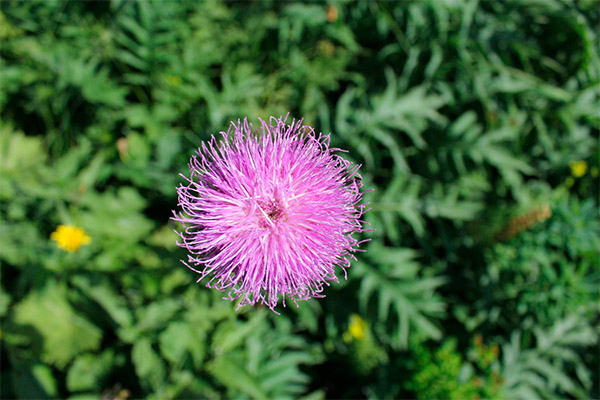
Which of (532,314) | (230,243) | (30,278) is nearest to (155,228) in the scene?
(30,278)

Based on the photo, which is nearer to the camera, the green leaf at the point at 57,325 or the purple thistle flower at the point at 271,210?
the purple thistle flower at the point at 271,210

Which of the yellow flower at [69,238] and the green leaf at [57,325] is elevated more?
the yellow flower at [69,238]

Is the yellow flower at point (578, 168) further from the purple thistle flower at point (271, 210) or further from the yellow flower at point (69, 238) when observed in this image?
the yellow flower at point (69, 238)

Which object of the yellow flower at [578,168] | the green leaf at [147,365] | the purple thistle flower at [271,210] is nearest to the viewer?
the purple thistle flower at [271,210]

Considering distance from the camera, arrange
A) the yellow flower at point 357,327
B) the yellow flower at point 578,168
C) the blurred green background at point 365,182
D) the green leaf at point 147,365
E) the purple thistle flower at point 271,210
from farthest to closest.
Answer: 1. the yellow flower at point 578,168
2. the yellow flower at point 357,327
3. the blurred green background at point 365,182
4. the green leaf at point 147,365
5. the purple thistle flower at point 271,210

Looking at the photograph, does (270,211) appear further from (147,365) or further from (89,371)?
(89,371)

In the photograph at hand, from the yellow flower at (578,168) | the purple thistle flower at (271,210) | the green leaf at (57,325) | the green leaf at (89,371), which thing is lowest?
the green leaf at (89,371)

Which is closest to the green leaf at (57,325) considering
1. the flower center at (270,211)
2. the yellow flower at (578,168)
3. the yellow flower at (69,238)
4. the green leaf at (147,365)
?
the yellow flower at (69,238)

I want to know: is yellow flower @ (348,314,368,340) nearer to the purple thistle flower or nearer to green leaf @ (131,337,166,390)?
green leaf @ (131,337,166,390)
